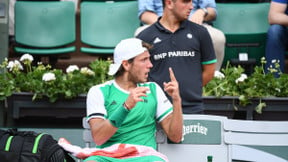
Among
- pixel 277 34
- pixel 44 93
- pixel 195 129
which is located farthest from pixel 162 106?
pixel 277 34

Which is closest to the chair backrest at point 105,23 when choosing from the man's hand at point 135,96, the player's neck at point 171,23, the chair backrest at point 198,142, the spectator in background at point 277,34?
the spectator in background at point 277,34

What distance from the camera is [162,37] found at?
529cm

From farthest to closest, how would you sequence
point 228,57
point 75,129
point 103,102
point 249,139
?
point 228,57 < point 75,129 < point 249,139 < point 103,102

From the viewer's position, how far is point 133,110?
473cm

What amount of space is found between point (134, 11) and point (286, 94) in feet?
6.67

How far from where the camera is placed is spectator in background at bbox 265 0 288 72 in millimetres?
6926

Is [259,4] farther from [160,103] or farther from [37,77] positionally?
[160,103]

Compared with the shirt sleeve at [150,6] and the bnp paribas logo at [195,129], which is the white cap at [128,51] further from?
the shirt sleeve at [150,6]

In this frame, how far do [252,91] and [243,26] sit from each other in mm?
1627

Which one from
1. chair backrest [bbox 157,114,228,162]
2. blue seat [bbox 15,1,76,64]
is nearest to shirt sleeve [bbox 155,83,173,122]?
chair backrest [bbox 157,114,228,162]

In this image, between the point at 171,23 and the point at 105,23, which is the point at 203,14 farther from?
the point at 171,23

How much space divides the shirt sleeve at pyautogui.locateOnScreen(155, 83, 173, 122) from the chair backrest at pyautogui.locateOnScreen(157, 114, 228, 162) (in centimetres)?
22

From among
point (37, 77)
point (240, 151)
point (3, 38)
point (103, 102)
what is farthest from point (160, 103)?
point (3, 38)

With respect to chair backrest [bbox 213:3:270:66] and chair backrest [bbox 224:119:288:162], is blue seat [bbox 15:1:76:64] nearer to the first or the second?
chair backrest [bbox 213:3:270:66]
